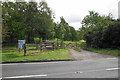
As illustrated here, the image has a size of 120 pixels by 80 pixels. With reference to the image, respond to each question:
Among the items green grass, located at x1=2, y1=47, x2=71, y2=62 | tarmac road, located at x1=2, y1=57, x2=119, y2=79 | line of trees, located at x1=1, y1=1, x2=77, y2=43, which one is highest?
line of trees, located at x1=1, y1=1, x2=77, y2=43

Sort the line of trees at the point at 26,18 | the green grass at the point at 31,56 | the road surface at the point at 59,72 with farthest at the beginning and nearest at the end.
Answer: the line of trees at the point at 26,18 → the green grass at the point at 31,56 → the road surface at the point at 59,72

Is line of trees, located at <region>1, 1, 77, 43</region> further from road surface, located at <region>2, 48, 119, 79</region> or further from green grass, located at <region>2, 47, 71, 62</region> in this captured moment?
road surface, located at <region>2, 48, 119, 79</region>

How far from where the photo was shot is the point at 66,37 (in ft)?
183

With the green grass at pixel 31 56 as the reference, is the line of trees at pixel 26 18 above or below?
above

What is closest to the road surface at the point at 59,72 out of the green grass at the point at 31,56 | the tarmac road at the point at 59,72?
the tarmac road at the point at 59,72

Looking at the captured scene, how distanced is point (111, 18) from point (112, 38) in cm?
660

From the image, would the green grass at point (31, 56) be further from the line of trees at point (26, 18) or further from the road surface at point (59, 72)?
the line of trees at point (26, 18)

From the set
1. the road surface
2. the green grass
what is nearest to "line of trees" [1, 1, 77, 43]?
the green grass

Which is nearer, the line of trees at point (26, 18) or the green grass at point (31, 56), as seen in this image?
the green grass at point (31, 56)

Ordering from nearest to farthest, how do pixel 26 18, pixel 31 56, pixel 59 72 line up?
pixel 59 72 < pixel 31 56 < pixel 26 18

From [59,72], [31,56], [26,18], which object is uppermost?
[26,18]

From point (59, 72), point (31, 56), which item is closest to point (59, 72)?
point (59, 72)

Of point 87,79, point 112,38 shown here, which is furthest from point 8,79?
point 112,38

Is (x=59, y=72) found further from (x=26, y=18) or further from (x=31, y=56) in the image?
(x=26, y=18)
